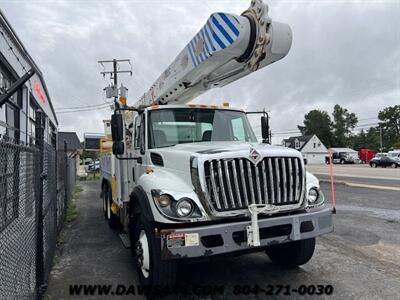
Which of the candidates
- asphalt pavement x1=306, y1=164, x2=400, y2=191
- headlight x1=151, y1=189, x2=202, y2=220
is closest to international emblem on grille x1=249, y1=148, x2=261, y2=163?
headlight x1=151, y1=189, x2=202, y2=220

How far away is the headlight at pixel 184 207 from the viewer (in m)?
3.73

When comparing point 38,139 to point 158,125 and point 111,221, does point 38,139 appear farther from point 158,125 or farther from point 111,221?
point 111,221

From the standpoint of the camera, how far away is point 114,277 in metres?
4.92

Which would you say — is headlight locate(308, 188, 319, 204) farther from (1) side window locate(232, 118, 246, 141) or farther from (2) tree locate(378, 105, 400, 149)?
(2) tree locate(378, 105, 400, 149)

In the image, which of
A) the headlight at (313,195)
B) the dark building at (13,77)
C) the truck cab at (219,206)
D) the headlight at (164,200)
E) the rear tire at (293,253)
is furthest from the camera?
Result: the dark building at (13,77)

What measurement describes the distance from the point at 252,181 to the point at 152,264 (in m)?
1.46

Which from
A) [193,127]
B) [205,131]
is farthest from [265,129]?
[193,127]

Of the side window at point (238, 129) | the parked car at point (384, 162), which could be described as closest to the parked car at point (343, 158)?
the parked car at point (384, 162)

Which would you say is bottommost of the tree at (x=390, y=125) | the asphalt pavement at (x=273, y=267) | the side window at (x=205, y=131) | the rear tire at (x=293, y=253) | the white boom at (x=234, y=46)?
the asphalt pavement at (x=273, y=267)

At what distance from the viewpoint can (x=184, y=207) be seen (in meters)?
3.77

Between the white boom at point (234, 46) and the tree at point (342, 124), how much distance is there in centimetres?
9680

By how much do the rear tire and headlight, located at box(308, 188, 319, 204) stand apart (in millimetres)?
573

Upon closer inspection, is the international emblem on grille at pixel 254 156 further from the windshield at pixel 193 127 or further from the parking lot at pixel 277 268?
the parking lot at pixel 277 268

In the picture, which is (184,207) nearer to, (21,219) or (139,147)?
(21,219)
